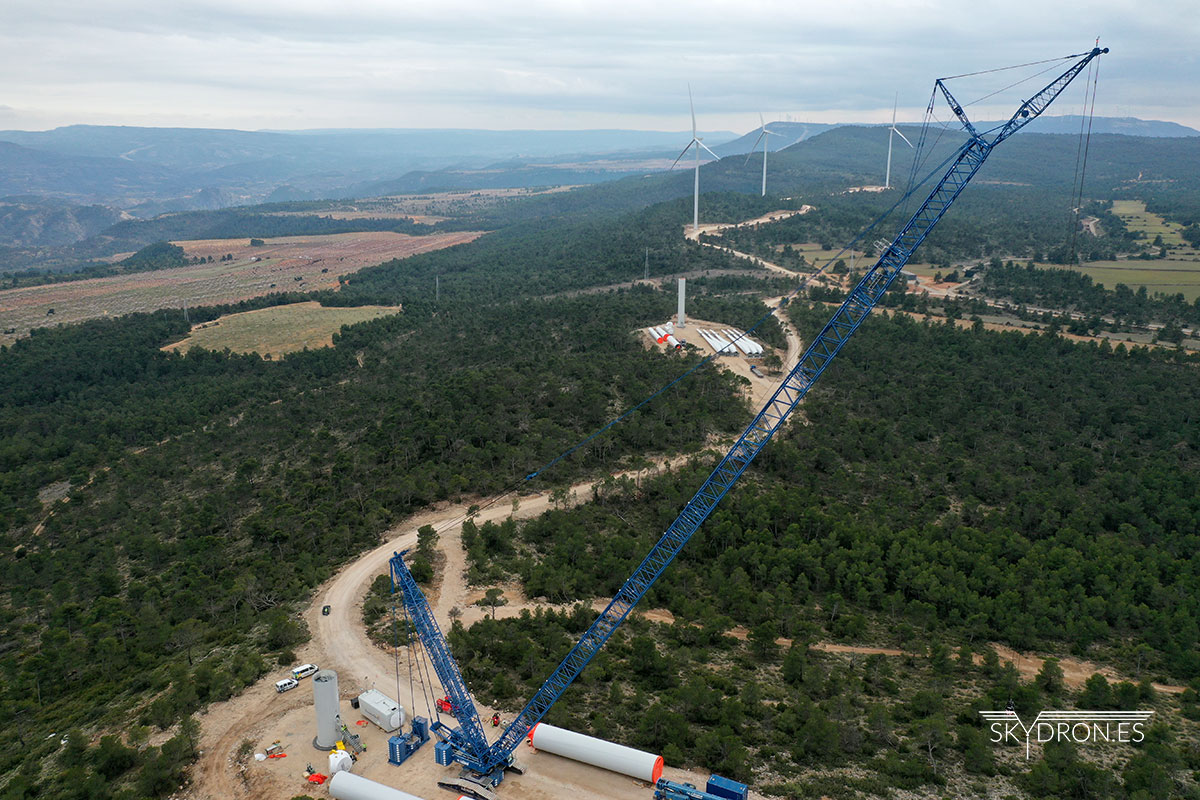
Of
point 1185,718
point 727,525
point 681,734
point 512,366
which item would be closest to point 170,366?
point 512,366

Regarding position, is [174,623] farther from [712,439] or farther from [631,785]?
[712,439]

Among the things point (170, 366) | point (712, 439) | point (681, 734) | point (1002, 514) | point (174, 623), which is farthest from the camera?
point (170, 366)

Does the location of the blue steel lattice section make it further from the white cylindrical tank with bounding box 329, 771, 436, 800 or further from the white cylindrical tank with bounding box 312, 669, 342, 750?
the white cylindrical tank with bounding box 312, 669, 342, 750

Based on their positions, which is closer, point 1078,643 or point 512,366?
point 1078,643

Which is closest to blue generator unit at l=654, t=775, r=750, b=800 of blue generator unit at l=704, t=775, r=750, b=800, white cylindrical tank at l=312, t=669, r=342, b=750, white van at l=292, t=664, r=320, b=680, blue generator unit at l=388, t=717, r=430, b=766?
blue generator unit at l=704, t=775, r=750, b=800

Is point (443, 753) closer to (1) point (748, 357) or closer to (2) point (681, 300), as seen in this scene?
(1) point (748, 357)

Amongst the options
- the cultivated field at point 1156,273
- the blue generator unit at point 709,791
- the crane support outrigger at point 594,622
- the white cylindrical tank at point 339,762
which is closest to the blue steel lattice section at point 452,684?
the crane support outrigger at point 594,622

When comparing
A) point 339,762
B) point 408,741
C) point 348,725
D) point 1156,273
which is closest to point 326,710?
point 348,725
